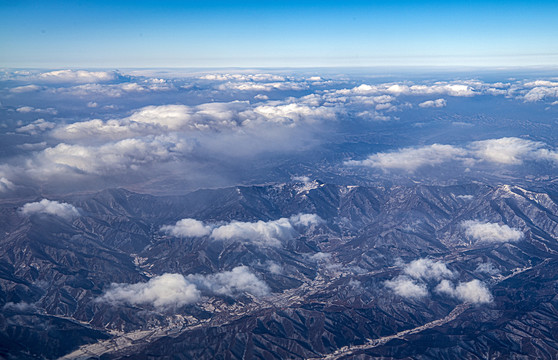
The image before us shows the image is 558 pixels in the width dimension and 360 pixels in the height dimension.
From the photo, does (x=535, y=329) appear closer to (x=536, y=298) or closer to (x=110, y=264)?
(x=536, y=298)

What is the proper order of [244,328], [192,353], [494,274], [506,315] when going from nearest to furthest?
1. [192,353]
2. [244,328]
3. [506,315]
4. [494,274]

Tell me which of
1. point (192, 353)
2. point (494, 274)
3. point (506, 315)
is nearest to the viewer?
point (192, 353)

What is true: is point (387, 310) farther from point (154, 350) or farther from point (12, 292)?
point (12, 292)

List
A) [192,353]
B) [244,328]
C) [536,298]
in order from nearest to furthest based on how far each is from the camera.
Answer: [192,353] < [244,328] < [536,298]

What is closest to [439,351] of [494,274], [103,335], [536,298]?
[536,298]

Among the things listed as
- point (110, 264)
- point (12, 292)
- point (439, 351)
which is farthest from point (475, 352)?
point (12, 292)

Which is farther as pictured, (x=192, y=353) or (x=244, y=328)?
(x=244, y=328)

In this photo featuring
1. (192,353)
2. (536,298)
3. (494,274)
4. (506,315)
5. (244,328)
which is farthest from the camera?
(494,274)

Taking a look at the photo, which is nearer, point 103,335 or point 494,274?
point 103,335
